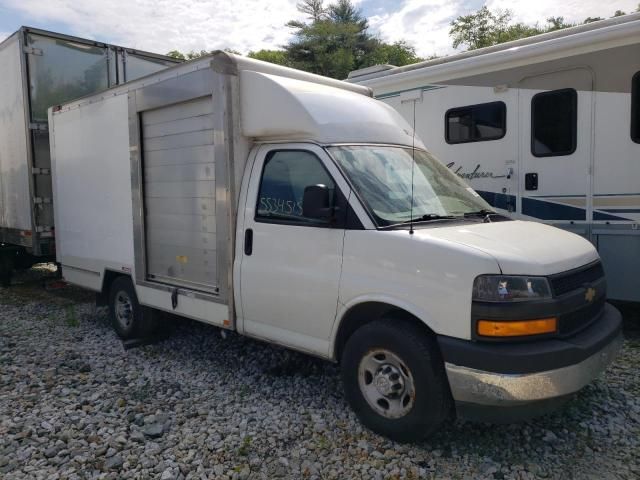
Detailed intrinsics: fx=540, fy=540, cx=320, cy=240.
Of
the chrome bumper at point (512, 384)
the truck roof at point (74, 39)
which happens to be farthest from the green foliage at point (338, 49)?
the chrome bumper at point (512, 384)

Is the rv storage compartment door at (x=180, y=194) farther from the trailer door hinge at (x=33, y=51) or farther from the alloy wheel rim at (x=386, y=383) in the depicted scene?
the trailer door hinge at (x=33, y=51)

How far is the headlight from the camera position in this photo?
10.5 feet

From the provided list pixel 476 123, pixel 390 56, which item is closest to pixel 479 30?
pixel 390 56

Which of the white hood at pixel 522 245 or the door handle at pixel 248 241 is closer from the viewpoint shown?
the white hood at pixel 522 245

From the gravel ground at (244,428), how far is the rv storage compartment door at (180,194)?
0.95 meters

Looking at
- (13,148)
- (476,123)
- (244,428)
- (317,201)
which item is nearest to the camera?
(317,201)

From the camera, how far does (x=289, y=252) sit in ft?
13.8

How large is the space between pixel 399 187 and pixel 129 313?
3605 mm

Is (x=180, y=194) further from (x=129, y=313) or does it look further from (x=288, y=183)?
(x=129, y=313)

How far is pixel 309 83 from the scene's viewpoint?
474cm

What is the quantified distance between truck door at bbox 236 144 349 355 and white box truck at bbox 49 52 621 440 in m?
0.01

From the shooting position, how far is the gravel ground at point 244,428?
345 cm

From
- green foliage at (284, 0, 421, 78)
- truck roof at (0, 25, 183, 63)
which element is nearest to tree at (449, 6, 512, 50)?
green foliage at (284, 0, 421, 78)

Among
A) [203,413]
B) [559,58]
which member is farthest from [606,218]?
[203,413]
